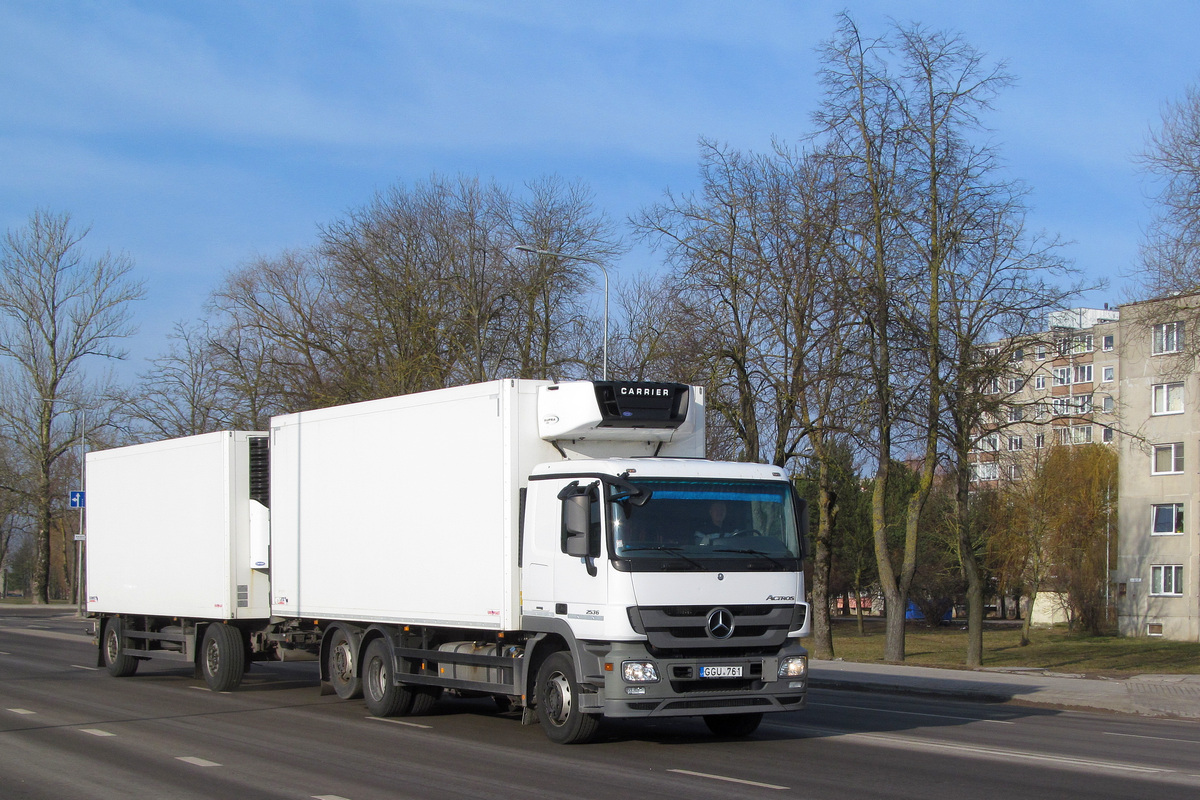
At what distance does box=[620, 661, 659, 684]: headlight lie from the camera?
35.0ft

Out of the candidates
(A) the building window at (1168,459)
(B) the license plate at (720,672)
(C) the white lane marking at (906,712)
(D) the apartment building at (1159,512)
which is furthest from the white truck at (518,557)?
(A) the building window at (1168,459)

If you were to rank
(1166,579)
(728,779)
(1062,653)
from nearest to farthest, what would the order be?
(728,779)
(1062,653)
(1166,579)

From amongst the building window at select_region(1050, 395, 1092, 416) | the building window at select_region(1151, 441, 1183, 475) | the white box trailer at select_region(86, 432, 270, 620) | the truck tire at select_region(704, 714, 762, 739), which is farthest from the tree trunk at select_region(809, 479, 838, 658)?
the building window at select_region(1151, 441, 1183, 475)

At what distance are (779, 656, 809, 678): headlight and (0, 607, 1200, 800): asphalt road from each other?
0.75 m

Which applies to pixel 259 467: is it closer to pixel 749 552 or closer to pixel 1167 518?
pixel 749 552

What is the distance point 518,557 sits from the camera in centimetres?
1209

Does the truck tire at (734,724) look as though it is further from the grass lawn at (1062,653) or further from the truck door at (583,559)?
the grass lawn at (1062,653)

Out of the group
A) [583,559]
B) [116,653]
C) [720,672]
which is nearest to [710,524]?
[583,559]

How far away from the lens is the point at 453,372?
36.1m

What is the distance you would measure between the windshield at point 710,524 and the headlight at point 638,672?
0.93 metres

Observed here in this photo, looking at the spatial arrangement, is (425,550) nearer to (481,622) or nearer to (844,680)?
(481,622)

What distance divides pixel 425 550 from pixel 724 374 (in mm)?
14590

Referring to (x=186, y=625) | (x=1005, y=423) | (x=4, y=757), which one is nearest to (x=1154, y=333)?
(x=1005, y=423)

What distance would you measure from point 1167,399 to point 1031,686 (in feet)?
130
